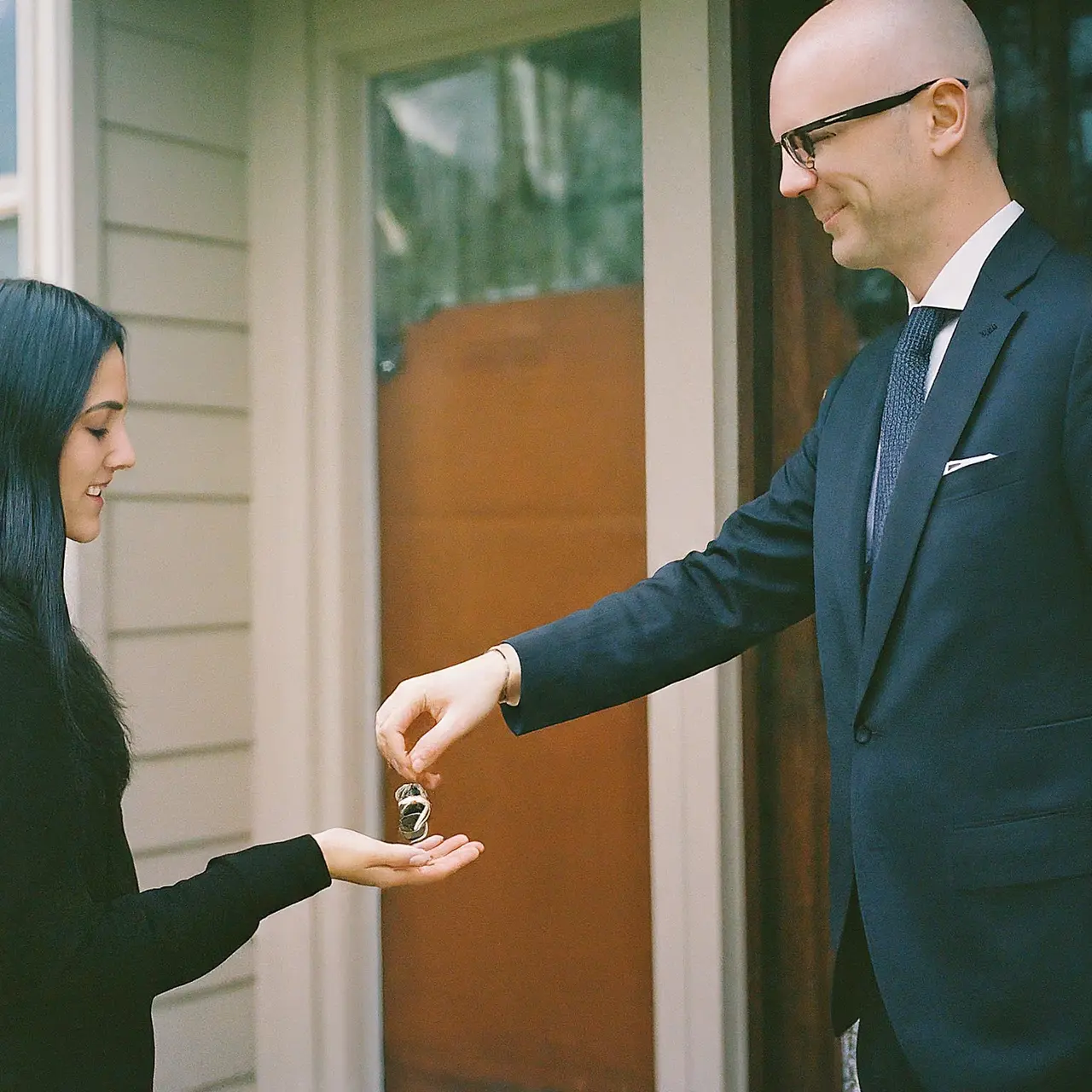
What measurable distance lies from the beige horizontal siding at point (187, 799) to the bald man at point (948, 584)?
1.73 m

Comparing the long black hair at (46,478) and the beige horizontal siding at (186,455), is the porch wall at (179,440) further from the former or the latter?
the long black hair at (46,478)

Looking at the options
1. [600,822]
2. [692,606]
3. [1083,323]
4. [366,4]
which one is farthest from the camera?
[366,4]

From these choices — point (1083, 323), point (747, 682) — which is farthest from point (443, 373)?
point (1083, 323)

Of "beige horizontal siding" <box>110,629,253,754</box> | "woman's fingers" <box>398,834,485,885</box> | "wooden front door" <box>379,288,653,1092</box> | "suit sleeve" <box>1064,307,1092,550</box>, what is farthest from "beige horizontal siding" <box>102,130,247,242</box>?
"suit sleeve" <box>1064,307,1092,550</box>

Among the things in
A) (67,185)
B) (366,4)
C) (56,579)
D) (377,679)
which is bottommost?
(377,679)

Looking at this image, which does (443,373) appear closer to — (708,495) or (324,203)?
(324,203)

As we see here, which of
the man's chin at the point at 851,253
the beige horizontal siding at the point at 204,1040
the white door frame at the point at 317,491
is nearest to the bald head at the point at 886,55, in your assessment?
the man's chin at the point at 851,253

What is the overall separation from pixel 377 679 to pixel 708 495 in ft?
3.91

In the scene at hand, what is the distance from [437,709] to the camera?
2012mm

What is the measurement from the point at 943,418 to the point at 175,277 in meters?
2.37

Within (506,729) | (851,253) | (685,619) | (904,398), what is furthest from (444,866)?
(506,729)

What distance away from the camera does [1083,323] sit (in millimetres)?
1611

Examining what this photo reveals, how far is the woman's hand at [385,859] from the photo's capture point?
1957 mm

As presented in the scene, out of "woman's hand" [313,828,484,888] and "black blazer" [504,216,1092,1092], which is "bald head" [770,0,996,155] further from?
"woman's hand" [313,828,484,888]
